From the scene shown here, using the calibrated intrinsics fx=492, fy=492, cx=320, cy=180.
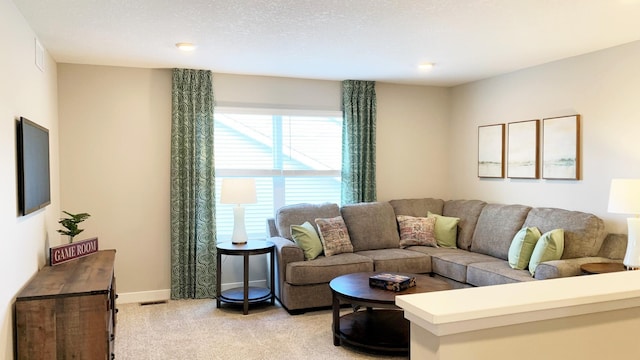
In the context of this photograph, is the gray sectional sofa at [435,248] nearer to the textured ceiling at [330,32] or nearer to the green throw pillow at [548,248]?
the green throw pillow at [548,248]

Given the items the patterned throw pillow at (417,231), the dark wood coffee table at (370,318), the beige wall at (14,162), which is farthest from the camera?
the patterned throw pillow at (417,231)

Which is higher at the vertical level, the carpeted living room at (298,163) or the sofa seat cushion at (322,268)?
the carpeted living room at (298,163)

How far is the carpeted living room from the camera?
10.4 ft

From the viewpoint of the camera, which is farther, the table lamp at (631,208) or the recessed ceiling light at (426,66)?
the recessed ceiling light at (426,66)

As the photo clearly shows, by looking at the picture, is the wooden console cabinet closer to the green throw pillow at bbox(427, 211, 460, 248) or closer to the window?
the window

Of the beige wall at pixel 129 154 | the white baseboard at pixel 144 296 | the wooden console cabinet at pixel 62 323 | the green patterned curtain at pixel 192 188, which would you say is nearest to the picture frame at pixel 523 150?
the beige wall at pixel 129 154

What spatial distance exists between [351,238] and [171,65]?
2.56 metres

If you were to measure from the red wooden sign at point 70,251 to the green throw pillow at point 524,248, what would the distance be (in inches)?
142

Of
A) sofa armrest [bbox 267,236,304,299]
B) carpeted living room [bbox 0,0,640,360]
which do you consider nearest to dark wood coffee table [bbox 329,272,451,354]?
carpeted living room [bbox 0,0,640,360]

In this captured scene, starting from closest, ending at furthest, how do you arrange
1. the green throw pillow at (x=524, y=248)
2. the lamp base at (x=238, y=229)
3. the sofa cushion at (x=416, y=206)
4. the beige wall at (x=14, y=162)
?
the beige wall at (x=14, y=162) < the green throw pillow at (x=524, y=248) < the lamp base at (x=238, y=229) < the sofa cushion at (x=416, y=206)

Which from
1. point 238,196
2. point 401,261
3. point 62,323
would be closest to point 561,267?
point 401,261

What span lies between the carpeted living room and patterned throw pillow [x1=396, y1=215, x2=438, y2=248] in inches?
0.9

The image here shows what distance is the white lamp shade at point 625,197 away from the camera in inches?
140

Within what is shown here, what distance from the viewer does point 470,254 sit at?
16.4ft
